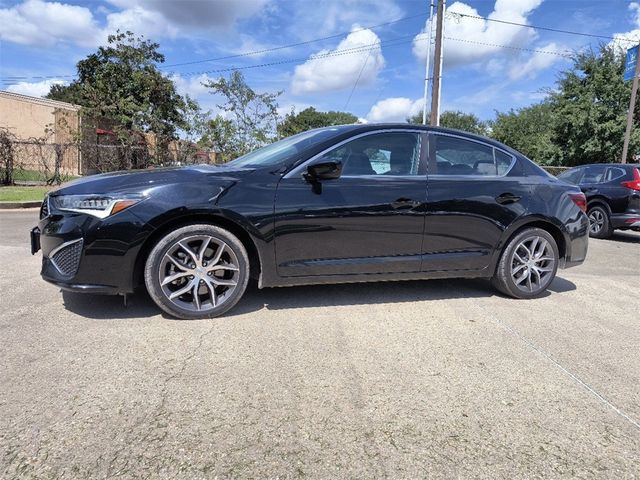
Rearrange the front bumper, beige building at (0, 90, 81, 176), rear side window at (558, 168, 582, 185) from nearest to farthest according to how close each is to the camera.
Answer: the front bumper
rear side window at (558, 168, 582, 185)
beige building at (0, 90, 81, 176)

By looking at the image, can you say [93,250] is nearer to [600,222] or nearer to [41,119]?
[600,222]

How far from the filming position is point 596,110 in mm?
25453

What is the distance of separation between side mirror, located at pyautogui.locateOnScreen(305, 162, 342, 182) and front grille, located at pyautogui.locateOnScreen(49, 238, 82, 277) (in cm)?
179

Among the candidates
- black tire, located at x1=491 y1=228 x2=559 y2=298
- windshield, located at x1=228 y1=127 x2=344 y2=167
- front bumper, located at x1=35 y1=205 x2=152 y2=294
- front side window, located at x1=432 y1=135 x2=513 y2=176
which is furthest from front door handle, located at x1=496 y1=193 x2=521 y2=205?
front bumper, located at x1=35 y1=205 x2=152 y2=294

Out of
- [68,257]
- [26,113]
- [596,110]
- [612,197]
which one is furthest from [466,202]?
[26,113]

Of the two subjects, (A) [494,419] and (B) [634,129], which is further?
(B) [634,129]

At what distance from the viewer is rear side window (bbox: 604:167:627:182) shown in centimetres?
904

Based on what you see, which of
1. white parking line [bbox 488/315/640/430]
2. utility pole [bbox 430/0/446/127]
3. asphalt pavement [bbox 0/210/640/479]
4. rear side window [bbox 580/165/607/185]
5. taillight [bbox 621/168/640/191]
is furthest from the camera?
utility pole [bbox 430/0/446/127]

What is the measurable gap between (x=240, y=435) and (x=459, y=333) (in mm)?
2032

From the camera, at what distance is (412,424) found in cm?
238

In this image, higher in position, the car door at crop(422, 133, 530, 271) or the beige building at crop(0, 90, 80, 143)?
the beige building at crop(0, 90, 80, 143)

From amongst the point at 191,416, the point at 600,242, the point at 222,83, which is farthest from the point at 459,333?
the point at 222,83

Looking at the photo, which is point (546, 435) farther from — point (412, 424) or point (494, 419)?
point (412, 424)

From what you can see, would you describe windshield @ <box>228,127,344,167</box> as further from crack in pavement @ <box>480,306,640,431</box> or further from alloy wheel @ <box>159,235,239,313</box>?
crack in pavement @ <box>480,306,640,431</box>
